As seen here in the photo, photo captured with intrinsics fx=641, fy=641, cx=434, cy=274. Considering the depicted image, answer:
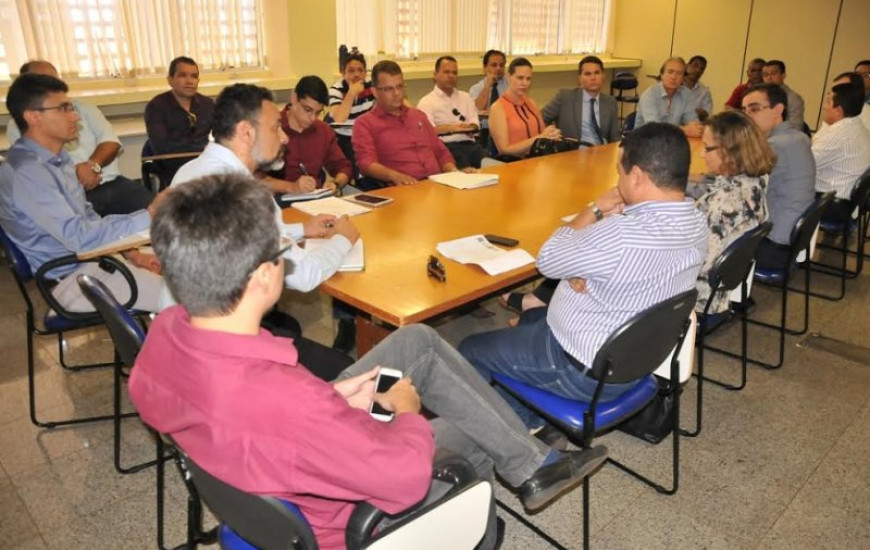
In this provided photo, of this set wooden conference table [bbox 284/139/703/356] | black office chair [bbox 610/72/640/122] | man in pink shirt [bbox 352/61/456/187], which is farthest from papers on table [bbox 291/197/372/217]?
black office chair [bbox 610/72/640/122]

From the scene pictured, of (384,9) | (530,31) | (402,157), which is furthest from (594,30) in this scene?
(402,157)

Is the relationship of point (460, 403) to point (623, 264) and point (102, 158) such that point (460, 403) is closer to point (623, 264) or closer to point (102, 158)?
point (623, 264)

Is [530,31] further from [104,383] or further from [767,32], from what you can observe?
[104,383]

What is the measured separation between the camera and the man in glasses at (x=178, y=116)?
15.5 ft

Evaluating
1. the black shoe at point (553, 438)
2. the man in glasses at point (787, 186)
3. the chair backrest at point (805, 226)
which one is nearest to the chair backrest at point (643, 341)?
the black shoe at point (553, 438)

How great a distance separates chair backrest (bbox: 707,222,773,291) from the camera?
92.6 inches

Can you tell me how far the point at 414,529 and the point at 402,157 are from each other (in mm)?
3278

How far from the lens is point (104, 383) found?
296cm

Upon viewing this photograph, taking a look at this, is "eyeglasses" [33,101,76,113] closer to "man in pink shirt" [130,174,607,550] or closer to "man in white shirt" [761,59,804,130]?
"man in pink shirt" [130,174,607,550]

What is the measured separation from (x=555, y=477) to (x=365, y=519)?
799 mm

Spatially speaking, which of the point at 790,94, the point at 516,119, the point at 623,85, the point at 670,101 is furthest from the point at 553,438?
the point at 623,85

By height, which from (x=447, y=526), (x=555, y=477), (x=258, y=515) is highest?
(x=258, y=515)

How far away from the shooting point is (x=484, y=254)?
2371mm

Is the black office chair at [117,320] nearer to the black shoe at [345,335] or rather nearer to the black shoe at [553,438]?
the black shoe at [553,438]
